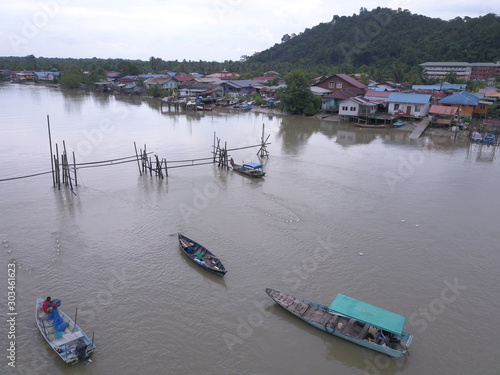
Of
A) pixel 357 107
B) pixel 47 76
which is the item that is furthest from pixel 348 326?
pixel 47 76

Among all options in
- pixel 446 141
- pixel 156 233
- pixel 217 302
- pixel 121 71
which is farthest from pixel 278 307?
pixel 121 71

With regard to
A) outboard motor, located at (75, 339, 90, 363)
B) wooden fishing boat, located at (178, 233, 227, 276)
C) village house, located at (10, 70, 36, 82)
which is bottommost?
outboard motor, located at (75, 339, 90, 363)

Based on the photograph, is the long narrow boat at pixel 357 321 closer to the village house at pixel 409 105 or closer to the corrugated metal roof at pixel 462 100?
the village house at pixel 409 105

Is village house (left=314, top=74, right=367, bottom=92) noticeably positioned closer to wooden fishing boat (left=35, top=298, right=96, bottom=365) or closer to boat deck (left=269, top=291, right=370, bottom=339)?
boat deck (left=269, top=291, right=370, bottom=339)

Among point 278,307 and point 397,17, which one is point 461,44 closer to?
point 397,17

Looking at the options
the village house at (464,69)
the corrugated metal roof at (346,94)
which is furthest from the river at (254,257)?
the village house at (464,69)

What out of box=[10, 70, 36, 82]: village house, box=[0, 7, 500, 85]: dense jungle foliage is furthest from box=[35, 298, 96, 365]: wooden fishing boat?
box=[10, 70, 36, 82]: village house

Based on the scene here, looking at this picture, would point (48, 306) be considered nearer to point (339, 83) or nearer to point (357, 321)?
point (357, 321)
